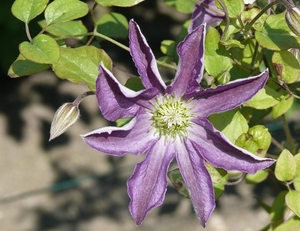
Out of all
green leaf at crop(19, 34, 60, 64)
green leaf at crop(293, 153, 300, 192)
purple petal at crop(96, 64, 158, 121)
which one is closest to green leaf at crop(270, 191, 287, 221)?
green leaf at crop(293, 153, 300, 192)

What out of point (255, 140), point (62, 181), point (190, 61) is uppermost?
point (190, 61)

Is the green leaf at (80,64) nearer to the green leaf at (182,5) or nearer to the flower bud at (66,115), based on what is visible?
the flower bud at (66,115)

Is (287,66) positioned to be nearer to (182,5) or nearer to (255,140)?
(255,140)

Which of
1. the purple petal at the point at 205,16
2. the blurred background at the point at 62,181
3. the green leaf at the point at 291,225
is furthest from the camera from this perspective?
the blurred background at the point at 62,181

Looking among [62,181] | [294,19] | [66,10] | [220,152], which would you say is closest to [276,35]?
[294,19]

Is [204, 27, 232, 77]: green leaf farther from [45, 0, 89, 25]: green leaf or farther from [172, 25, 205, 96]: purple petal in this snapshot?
[45, 0, 89, 25]: green leaf

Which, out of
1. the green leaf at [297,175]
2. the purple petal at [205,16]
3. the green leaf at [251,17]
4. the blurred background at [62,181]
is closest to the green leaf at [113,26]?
the purple petal at [205,16]
